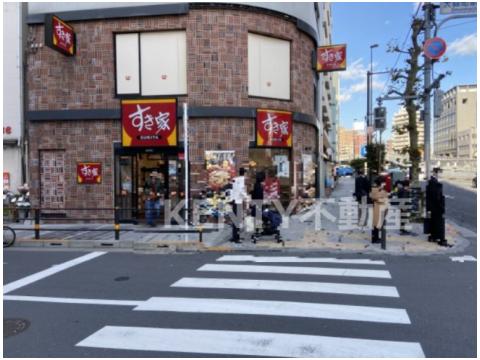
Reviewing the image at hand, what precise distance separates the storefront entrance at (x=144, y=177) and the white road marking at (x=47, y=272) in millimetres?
4328

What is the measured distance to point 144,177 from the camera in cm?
1374

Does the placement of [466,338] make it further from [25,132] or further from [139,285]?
[25,132]

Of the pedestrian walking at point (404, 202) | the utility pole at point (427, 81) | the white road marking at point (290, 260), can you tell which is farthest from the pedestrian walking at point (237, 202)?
the utility pole at point (427, 81)

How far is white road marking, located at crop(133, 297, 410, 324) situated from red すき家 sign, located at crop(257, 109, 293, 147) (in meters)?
8.67

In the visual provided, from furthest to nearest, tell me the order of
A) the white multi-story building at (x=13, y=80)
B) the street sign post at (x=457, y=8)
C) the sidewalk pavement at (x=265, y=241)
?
1. the white multi-story building at (x=13, y=80)
2. the street sign post at (x=457, y=8)
3. the sidewalk pavement at (x=265, y=241)

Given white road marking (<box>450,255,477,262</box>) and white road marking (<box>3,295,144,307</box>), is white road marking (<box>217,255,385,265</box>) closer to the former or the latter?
white road marking (<box>450,255,477,262</box>)

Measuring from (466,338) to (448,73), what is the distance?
37.7 ft

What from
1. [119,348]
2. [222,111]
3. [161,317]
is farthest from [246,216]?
[119,348]

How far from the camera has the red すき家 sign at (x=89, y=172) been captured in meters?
13.6

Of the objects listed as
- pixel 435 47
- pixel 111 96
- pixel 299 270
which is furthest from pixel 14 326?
pixel 435 47

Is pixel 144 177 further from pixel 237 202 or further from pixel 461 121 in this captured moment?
pixel 461 121

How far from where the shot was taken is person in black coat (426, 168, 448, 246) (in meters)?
9.48

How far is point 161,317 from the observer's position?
5.04 meters

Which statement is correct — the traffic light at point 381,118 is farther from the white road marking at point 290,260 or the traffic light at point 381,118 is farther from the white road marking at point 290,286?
the white road marking at point 290,286
